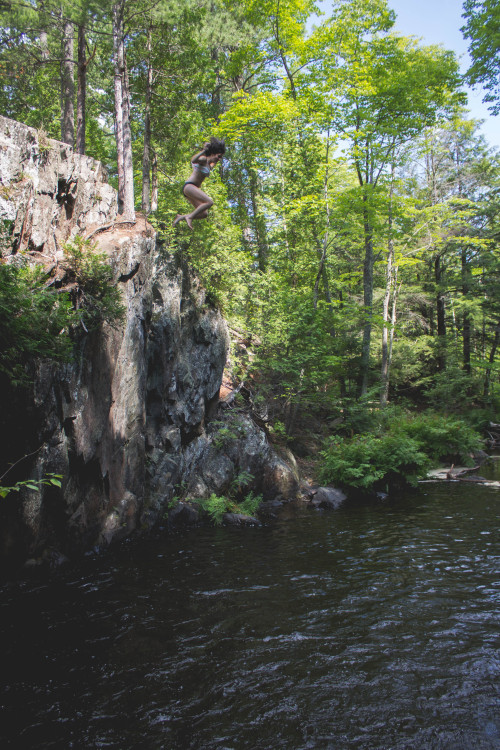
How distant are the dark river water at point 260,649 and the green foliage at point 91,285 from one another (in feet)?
16.3

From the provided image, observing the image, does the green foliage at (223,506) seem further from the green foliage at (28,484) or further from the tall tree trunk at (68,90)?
the tall tree trunk at (68,90)

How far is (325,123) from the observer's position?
18.5 m

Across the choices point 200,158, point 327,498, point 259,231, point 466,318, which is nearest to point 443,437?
point 327,498

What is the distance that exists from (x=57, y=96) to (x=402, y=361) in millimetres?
23299

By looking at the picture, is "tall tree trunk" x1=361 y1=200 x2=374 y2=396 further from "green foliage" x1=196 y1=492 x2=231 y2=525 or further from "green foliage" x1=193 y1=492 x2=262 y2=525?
"green foliage" x1=196 y1=492 x2=231 y2=525

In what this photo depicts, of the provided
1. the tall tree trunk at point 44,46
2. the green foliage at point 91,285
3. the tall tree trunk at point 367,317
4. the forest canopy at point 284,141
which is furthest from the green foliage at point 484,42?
the tall tree trunk at point 44,46

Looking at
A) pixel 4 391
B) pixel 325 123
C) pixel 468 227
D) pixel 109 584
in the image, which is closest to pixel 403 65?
pixel 325 123

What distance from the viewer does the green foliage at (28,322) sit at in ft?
21.0

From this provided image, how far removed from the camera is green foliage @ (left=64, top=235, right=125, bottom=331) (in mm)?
8711

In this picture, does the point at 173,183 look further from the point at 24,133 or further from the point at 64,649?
the point at 64,649

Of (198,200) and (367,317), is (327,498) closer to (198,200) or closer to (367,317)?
(367,317)

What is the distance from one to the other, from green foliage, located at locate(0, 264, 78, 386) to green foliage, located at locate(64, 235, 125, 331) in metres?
0.98

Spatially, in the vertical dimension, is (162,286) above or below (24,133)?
below

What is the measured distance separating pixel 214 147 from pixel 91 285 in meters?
3.89
